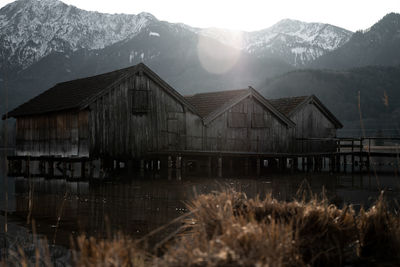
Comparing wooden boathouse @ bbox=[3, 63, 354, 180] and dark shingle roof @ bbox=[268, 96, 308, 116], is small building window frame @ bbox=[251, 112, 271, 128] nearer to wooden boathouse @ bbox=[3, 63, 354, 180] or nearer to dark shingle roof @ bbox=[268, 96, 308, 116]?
wooden boathouse @ bbox=[3, 63, 354, 180]

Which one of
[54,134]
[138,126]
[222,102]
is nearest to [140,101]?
[138,126]

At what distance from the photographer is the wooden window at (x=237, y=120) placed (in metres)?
31.4

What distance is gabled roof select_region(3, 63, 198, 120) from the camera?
25.4 meters

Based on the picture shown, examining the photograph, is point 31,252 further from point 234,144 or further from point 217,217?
point 234,144

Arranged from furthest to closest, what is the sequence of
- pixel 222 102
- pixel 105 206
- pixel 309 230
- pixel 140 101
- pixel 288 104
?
pixel 288 104 < pixel 222 102 < pixel 140 101 < pixel 105 206 < pixel 309 230

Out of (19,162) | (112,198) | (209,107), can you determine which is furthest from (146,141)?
(112,198)

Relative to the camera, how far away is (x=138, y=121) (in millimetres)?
27297

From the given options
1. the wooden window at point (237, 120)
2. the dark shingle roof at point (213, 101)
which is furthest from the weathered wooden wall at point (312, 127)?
the dark shingle roof at point (213, 101)

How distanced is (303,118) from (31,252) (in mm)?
31702

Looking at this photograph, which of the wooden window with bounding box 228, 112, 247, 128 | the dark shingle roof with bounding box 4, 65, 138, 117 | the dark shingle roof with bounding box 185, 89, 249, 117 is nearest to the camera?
the dark shingle roof with bounding box 4, 65, 138, 117

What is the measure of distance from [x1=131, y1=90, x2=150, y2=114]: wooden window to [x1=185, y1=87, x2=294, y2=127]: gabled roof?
448cm

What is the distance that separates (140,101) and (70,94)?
5.15 meters

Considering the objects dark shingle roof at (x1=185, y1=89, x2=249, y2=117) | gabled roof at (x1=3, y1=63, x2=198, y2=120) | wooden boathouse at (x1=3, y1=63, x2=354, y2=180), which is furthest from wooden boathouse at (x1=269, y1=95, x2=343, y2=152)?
gabled roof at (x1=3, y1=63, x2=198, y2=120)

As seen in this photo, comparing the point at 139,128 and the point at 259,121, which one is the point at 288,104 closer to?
the point at 259,121
